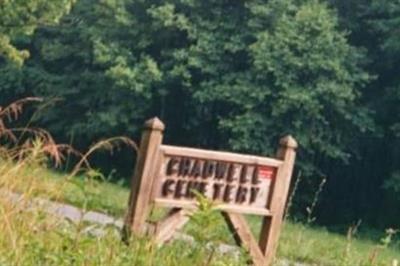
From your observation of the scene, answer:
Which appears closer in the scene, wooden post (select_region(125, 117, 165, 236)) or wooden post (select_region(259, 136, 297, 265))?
wooden post (select_region(125, 117, 165, 236))

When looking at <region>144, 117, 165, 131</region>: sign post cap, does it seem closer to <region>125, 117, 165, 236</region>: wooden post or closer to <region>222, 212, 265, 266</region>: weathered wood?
<region>125, 117, 165, 236</region>: wooden post

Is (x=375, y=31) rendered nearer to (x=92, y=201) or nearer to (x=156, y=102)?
(x=156, y=102)

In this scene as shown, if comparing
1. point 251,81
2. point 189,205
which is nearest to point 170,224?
point 189,205

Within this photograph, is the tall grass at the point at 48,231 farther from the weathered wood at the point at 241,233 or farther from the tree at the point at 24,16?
the tree at the point at 24,16

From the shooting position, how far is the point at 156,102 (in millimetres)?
32344

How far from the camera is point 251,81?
28.5 metres

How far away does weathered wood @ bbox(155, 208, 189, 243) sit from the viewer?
5625 millimetres

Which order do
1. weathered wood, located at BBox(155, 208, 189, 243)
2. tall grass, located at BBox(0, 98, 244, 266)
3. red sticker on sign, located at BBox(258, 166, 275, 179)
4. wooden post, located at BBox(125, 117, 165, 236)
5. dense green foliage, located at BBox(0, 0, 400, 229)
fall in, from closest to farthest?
Answer: tall grass, located at BBox(0, 98, 244, 266) → weathered wood, located at BBox(155, 208, 189, 243) → wooden post, located at BBox(125, 117, 165, 236) → red sticker on sign, located at BBox(258, 166, 275, 179) → dense green foliage, located at BBox(0, 0, 400, 229)

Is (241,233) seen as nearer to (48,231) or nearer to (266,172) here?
(266,172)

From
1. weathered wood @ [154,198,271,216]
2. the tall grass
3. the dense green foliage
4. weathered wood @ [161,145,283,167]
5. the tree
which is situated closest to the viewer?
the tall grass

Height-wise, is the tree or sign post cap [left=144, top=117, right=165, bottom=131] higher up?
sign post cap [left=144, top=117, right=165, bottom=131]

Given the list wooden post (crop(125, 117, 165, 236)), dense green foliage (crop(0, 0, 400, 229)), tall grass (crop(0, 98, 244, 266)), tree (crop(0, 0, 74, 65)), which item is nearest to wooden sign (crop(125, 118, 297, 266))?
wooden post (crop(125, 117, 165, 236))

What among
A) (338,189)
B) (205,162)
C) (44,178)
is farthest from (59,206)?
(338,189)

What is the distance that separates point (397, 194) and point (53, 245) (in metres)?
25.2
